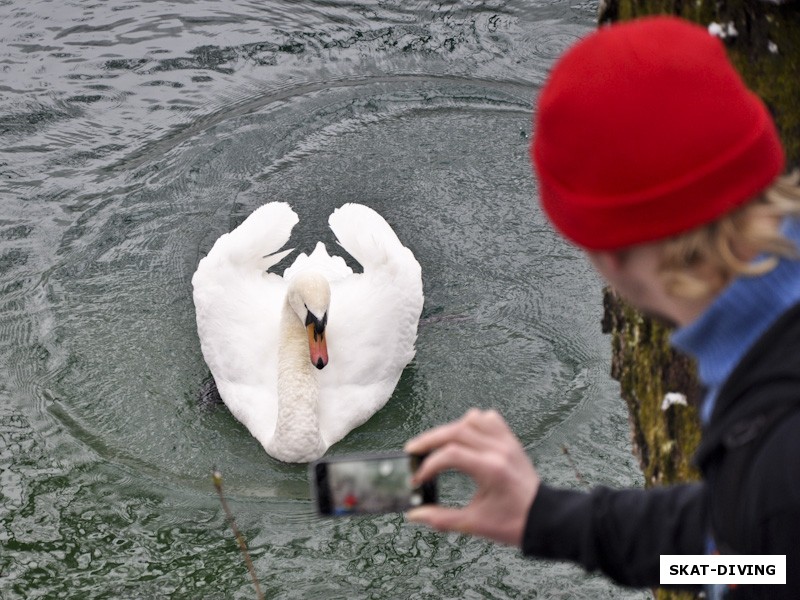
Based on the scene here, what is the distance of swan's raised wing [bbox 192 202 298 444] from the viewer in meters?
6.26

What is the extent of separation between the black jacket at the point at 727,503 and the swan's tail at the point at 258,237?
5.02 m

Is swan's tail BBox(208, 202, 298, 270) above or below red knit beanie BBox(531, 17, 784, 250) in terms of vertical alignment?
below

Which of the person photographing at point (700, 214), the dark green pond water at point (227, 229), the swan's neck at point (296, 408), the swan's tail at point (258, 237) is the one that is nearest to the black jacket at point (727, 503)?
the person photographing at point (700, 214)

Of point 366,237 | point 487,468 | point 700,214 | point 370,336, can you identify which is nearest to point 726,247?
point 700,214

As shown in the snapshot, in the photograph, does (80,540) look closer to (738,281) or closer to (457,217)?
(457,217)

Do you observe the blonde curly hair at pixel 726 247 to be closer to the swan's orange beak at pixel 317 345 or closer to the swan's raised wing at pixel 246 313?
the swan's orange beak at pixel 317 345

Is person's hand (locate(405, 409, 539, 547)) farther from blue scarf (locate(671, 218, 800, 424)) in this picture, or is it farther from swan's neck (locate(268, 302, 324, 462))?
swan's neck (locate(268, 302, 324, 462))

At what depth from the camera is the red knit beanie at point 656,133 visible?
1.53 metres

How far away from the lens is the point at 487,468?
5.84 feet

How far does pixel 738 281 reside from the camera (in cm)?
153

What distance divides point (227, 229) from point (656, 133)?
6315mm

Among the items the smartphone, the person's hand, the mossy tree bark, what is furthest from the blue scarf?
the mossy tree bark

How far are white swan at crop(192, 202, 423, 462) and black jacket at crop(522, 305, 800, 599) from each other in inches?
162

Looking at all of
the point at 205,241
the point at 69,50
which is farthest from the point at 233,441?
the point at 69,50
